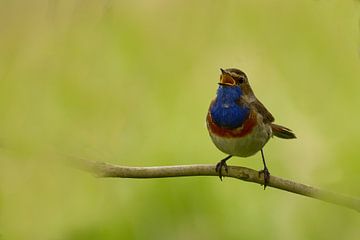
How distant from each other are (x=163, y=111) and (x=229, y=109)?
0.85m

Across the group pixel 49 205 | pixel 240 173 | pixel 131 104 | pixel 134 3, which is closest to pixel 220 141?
pixel 240 173

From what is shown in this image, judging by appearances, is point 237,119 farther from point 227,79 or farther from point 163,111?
point 163,111

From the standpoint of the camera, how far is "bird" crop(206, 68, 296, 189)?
271cm

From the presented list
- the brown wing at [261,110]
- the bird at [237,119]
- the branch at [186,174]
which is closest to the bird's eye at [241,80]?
the bird at [237,119]

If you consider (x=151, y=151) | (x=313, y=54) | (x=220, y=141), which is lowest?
(x=151, y=151)

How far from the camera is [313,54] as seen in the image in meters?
3.47

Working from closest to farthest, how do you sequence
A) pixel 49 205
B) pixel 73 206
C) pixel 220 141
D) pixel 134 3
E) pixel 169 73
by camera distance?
pixel 49 205
pixel 73 206
pixel 220 141
pixel 169 73
pixel 134 3

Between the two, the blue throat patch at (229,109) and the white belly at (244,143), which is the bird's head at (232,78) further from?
the white belly at (244,143)

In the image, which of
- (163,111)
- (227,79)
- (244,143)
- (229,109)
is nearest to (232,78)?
(227,79)

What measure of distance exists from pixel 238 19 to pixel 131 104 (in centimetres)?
64

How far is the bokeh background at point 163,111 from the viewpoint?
64.8 inches

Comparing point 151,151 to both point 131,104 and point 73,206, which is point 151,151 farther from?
point 73,206

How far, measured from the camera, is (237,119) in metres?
2.81

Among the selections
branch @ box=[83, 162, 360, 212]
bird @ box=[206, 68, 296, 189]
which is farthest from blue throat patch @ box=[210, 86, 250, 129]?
branch @ box=[83, 162, 360, 212]
